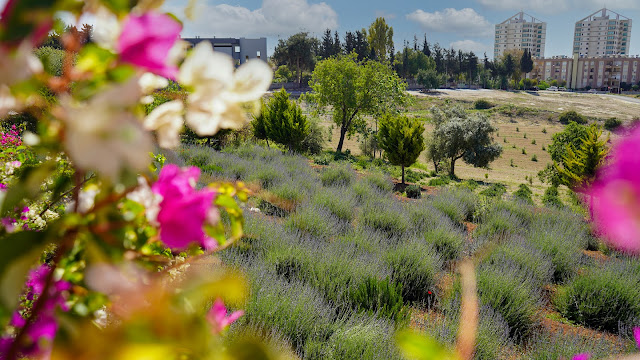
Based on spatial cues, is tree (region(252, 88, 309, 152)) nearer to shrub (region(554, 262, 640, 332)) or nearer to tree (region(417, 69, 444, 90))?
shrub (region(554, 262, 640, 332))

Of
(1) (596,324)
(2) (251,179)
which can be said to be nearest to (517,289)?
(1) (596,324)

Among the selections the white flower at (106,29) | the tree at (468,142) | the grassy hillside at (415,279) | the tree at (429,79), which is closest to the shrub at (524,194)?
the grassy hillside at (415,279)

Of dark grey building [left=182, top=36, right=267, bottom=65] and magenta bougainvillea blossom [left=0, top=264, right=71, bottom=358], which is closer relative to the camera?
magenta bougainvillea blossom [left=0, top=264, right=71, bottom=358]

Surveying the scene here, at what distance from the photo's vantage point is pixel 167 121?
0.36m

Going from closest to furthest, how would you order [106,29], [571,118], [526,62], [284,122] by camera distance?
[106,29]
[284,122]
[571,118]
[526,62]

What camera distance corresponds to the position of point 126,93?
0.74 feet

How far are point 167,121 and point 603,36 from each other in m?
149

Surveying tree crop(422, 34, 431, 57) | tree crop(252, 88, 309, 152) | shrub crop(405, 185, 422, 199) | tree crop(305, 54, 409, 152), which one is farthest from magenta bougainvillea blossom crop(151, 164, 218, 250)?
tree crop(422, 34, 431, 57)

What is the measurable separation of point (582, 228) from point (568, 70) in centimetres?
10695

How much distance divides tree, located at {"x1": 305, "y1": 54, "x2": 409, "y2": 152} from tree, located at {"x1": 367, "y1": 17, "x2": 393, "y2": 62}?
141ft

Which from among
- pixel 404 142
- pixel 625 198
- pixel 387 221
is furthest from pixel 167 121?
pixel 404 142

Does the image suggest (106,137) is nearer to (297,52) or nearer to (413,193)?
→ (413,193)

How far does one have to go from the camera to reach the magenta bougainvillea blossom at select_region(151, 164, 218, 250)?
0.35 metres

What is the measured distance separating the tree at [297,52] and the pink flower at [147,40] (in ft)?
172
